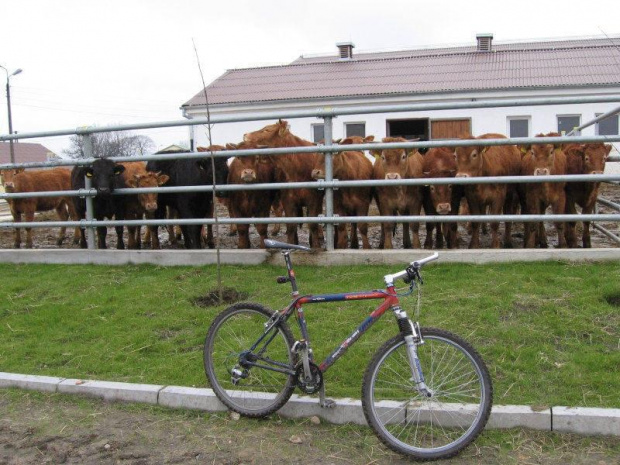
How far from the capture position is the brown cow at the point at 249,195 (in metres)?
9.31

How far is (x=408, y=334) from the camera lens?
4078mm

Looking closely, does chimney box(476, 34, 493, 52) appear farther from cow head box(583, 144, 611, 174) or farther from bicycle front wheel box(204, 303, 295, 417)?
bicycle front wheel box(204, 303, 295, 417)

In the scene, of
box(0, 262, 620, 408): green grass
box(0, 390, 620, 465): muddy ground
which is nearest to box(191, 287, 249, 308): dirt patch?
box(0, 262, 620, 408): green grass

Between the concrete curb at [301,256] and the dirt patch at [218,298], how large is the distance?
3.42 ft

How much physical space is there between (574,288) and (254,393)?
11.0 ft

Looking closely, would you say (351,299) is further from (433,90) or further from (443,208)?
(433,90)

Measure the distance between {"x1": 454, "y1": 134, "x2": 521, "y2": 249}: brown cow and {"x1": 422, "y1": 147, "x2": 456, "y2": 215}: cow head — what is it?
12.1 inches

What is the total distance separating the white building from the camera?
23859 millimetres

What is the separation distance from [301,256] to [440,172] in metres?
2.63

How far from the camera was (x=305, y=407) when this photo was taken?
4.65 meters

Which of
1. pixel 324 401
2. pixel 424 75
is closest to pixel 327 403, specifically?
pixel 324 401

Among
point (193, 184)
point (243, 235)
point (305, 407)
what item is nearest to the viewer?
point (305, 407)

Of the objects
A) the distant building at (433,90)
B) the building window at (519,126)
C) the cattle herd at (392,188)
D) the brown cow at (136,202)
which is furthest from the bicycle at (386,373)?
the building window at (519,126)

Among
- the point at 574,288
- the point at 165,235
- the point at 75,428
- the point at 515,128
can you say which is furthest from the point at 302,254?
the point at 515,128
